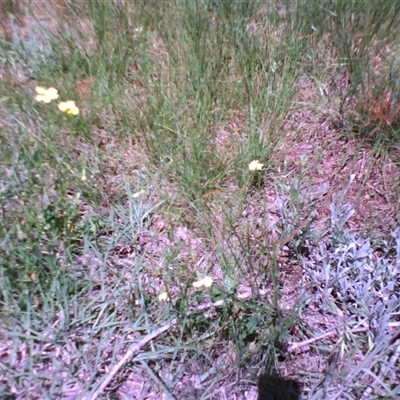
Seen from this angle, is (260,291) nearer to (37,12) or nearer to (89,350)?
(89,350)

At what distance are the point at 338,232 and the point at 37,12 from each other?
2.38m

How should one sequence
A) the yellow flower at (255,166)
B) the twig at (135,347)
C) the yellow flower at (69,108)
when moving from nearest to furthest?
the twig at (135,347) < the yellow flower at (255,166) < the yellow flower at (69,108)

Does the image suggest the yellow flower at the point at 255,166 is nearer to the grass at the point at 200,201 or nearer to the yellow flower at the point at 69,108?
the grass at the point at 200,201

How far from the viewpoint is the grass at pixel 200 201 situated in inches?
57.7

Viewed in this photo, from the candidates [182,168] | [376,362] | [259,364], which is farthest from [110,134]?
[376,362]

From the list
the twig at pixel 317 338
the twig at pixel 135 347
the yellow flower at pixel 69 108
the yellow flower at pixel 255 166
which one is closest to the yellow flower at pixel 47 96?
the yellow flower at pixel 69 108

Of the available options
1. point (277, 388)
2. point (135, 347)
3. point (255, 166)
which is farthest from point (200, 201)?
point (277, 388)

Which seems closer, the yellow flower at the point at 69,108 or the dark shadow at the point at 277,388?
the dark shadow at the point at 277,388

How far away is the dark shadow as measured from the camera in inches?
55.5

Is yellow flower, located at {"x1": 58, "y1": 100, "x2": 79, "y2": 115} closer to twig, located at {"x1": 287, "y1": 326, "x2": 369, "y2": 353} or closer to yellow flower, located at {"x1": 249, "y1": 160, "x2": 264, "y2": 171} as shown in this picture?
yellow flower, located at {"x1": 249, "y1": 160, "x2": 264, "y2": 171}

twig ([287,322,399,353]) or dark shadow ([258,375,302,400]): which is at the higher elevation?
twig ([287,322,399,353])

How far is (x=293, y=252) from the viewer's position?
1746mm

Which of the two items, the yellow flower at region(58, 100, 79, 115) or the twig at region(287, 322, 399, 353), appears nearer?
the twig at region(287, 322, 399, 353)

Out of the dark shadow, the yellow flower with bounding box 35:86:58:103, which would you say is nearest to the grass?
the dark shadow
